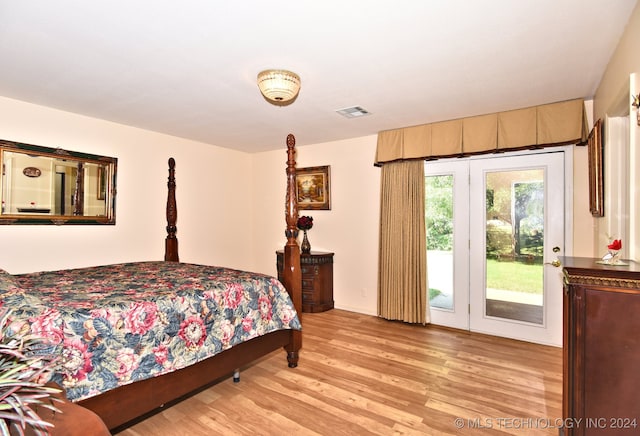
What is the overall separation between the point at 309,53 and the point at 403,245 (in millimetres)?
2631

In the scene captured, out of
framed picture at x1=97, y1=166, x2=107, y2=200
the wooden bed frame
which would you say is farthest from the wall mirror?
the wooden bed frame

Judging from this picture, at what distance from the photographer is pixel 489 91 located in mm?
2922

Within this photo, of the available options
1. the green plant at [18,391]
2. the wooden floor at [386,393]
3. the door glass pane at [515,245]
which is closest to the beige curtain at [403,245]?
the wooden floor at [386,393]

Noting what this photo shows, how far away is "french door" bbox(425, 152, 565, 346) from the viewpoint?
3.42 meters

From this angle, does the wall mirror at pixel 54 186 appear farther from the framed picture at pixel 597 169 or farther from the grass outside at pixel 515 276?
the framed picture at pixel 597 169

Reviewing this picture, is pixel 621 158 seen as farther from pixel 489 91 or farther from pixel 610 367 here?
pixel 610 367

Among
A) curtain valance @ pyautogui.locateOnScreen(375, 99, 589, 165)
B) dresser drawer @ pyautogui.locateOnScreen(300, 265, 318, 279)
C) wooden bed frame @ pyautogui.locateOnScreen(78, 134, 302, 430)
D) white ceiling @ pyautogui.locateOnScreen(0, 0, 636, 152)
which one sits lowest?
wooden bed frame @ pyautogui.locateOnScreen(78, 134, 302, 430)

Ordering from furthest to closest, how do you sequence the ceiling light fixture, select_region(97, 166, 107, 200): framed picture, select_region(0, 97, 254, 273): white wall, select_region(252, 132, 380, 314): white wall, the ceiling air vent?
1. select_region(252, 132, 380, 314): white wall
2. select_region(97, 166, 107, 200): framed picture
3. the ceiling air vent
4. select_region(0, 97, 254, 273): white wall
5. the ceiling light fixture

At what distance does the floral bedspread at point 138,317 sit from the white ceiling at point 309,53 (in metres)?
1.58

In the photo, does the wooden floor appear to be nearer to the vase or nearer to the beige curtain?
the beige curtain

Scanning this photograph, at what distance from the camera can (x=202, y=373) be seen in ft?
7.25

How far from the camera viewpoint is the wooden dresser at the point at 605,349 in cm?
135

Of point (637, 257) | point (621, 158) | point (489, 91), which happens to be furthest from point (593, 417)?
point (489, 91)

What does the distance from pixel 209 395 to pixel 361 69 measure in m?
2.70
